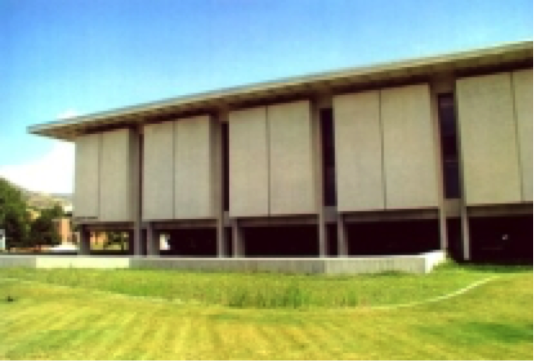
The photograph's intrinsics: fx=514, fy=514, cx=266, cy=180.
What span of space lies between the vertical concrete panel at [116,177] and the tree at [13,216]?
2740 cm

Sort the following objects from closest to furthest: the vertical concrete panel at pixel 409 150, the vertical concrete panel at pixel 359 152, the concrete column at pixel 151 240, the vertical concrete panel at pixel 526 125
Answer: the vertical concrete panel at pixel 526 125 < the vertical concrete panel at pixel 409 150 < the vertical concrete panel at pixel 359 152 < the concrete column at pixel 151 240

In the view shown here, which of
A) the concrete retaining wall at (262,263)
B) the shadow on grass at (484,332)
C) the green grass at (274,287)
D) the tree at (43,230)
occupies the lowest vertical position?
the shadow on grass at (484,332)

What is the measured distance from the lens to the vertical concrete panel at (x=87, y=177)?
48.9 m

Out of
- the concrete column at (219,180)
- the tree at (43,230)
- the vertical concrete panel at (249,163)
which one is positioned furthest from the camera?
the tree at (43,230)

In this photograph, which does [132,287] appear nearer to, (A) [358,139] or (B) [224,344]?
(B) [224,344]

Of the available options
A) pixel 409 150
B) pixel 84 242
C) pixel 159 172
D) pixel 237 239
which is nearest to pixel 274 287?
pixel 409 150

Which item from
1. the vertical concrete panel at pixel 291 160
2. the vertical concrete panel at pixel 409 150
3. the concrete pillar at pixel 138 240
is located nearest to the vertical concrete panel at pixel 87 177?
the concrete pillar at pixel 138 240

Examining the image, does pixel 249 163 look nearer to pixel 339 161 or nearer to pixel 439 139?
pixel 339 161

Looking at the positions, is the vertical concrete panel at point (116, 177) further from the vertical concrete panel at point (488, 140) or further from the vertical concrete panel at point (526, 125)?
the vertical concrete panel at point (526, 125)

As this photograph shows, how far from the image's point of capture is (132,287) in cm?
1947

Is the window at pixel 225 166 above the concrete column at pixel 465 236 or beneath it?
above

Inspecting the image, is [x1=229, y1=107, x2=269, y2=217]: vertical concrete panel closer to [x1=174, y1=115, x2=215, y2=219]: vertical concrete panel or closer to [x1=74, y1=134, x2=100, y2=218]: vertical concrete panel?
[x1=174, y1=115, x2=215, y2=219]: vertical concrete panel

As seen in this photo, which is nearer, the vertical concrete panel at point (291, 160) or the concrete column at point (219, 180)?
the vertical concrete panel at point (291, 160)

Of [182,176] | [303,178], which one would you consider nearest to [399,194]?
[303,178]
